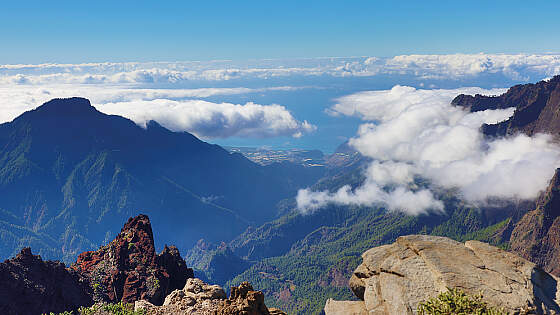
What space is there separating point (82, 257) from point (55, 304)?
4475 centimetres

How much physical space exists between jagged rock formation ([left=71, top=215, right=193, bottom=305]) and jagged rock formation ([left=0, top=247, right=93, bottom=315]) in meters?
6.95

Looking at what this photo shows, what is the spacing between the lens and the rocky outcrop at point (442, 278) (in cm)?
4850

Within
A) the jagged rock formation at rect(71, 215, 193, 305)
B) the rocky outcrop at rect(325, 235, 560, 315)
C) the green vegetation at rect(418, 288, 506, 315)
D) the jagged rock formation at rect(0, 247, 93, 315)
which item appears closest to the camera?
the green vegetation at rect(418, 288, 506, 315)

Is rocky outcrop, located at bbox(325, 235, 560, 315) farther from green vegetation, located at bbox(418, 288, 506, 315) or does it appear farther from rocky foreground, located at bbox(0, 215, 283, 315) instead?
rocky foreground, located at bbox(0, 215, 283, 315)

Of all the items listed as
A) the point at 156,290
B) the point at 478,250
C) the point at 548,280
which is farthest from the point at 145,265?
the point at 548,280

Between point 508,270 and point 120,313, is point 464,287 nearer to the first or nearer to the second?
point 508,270

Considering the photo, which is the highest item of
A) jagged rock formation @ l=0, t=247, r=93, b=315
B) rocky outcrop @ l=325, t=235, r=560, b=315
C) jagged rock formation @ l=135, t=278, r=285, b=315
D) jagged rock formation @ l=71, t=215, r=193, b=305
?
rocky outcrop @ l=325, t=235, r=560, b=315

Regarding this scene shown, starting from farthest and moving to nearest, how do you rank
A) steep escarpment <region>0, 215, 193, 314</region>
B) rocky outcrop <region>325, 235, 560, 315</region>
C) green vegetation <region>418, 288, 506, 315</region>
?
steep escarpment <region>0, 215, 193, 314</region>
rocky outcrop <region>325, 235, 560, 315</region>
green vegetation <region>418, 288, 506, 315</region>

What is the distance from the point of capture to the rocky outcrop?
159ft

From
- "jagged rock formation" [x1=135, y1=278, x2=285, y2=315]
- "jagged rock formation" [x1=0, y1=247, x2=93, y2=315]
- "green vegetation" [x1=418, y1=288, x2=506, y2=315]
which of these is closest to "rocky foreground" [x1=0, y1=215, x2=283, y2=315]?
"jagged rock formation" [x1=0, y1=247, x2=93, y2=315]

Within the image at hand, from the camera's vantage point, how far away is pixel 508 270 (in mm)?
52688

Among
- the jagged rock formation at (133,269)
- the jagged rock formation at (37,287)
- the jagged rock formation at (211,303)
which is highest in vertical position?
the jagged rock formation at (211,303)

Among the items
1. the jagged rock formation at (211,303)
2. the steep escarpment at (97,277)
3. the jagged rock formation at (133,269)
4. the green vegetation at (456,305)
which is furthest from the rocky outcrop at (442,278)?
the steep escarpment at (97,277)

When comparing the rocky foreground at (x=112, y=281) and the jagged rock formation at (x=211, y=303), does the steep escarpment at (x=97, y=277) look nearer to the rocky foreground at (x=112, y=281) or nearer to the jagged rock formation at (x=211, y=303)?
the rocky foreground at (x=112, y=281)
